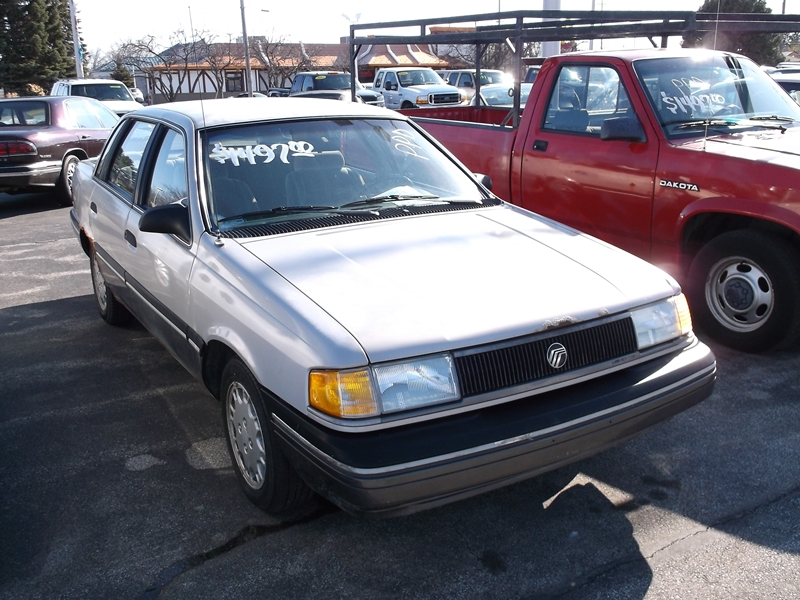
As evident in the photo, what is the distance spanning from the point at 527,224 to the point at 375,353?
4.98ft

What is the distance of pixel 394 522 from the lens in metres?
3.20

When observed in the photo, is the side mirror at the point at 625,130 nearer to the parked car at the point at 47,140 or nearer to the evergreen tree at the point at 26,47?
the parked car at the point at 47,140

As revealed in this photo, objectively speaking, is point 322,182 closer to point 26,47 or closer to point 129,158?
point 129,158

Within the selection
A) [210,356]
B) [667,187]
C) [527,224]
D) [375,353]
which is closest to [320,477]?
[375,353]

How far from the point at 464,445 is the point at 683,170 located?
315 centimetres

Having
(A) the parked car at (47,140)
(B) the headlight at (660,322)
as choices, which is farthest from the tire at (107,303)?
(A) the parked car at (47,140)

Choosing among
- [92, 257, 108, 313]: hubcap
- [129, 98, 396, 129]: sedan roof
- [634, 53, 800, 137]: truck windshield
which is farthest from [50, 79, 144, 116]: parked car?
[634, 53, 800, 137]: truck windshield

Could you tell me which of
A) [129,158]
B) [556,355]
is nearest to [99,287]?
[129,158]

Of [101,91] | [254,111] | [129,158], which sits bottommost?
[129,158]

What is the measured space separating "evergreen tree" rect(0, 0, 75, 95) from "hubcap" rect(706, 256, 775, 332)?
47224 millimetres

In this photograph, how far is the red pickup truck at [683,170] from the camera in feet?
15.3

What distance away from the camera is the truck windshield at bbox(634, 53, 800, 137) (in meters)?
5.27

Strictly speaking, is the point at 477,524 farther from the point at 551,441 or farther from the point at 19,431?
the point at 19,431

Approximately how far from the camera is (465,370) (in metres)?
2.69
